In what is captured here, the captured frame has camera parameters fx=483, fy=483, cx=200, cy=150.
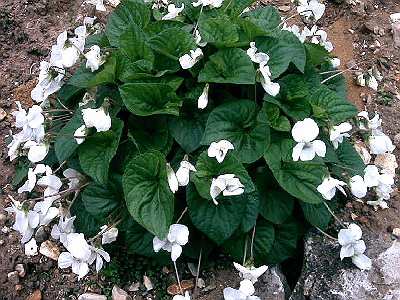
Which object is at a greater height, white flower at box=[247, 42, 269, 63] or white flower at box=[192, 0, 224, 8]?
white flower at box=[192, 0, 224, 8]

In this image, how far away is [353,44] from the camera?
3.51 metres

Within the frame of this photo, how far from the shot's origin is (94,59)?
231 cm

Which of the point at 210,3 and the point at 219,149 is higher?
the point at 210,3

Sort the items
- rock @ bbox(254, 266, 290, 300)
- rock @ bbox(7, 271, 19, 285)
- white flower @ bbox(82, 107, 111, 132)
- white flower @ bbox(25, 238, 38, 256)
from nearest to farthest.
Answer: white flower @ bbox(82, 107, 111, 132) → rock @ bbox(254, 266, 290, 300) → rock @ bbox(7, 271, 19, 285) → white flower @ bbox(25, 238, 38, 256)

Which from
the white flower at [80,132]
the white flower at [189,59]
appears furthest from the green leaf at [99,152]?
the white flower at [189,59]

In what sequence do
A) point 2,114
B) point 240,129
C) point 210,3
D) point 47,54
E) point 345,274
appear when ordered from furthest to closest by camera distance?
point 47,54 < point 2,114 < point 210,3 < point 240,129 < point 345,274

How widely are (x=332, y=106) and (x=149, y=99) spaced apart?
90cm

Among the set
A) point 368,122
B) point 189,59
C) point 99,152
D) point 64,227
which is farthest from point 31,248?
point 368,122

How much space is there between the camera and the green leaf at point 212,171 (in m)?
2.09

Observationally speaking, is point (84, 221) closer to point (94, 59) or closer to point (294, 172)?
point (94, 59)

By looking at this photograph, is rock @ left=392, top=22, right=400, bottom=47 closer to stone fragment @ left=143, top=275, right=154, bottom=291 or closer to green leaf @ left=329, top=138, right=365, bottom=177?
green leaf @ left=329, top=138, right=365, bottom=177

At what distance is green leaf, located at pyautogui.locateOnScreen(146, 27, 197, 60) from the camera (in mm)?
2354

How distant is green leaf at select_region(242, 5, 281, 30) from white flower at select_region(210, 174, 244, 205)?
3.41 feet

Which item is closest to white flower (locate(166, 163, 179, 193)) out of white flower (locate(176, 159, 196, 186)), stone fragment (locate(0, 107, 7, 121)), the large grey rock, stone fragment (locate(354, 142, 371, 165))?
white flower (locate(176, 159, 196, 186))
